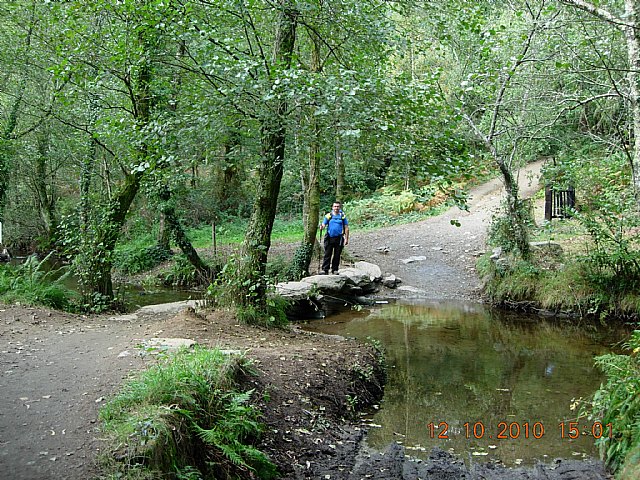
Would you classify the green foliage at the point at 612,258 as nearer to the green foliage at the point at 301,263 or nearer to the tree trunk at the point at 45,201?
the green foliage at the point at 301,263

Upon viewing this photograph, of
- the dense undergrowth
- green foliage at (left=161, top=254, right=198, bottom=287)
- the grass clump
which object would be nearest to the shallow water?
the dense undergrowth

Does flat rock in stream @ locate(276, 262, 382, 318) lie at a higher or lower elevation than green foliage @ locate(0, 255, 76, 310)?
lower

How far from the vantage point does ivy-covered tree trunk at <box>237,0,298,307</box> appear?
8.64 metres

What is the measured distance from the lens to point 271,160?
344 inches

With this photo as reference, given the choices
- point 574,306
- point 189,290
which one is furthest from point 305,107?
point 189,290

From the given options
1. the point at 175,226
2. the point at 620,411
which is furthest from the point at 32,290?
the point at 620,411

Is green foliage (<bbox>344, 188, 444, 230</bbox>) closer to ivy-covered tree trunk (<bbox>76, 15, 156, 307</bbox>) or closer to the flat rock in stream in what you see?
the flat rock in stream

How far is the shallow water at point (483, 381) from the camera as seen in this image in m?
5.94

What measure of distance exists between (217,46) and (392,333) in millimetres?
6396

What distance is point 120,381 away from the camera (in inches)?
207

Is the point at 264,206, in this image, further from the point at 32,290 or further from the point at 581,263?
the point at 581,263

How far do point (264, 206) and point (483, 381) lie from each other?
4387 millimetres

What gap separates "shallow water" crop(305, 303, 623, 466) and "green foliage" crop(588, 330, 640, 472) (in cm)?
23
